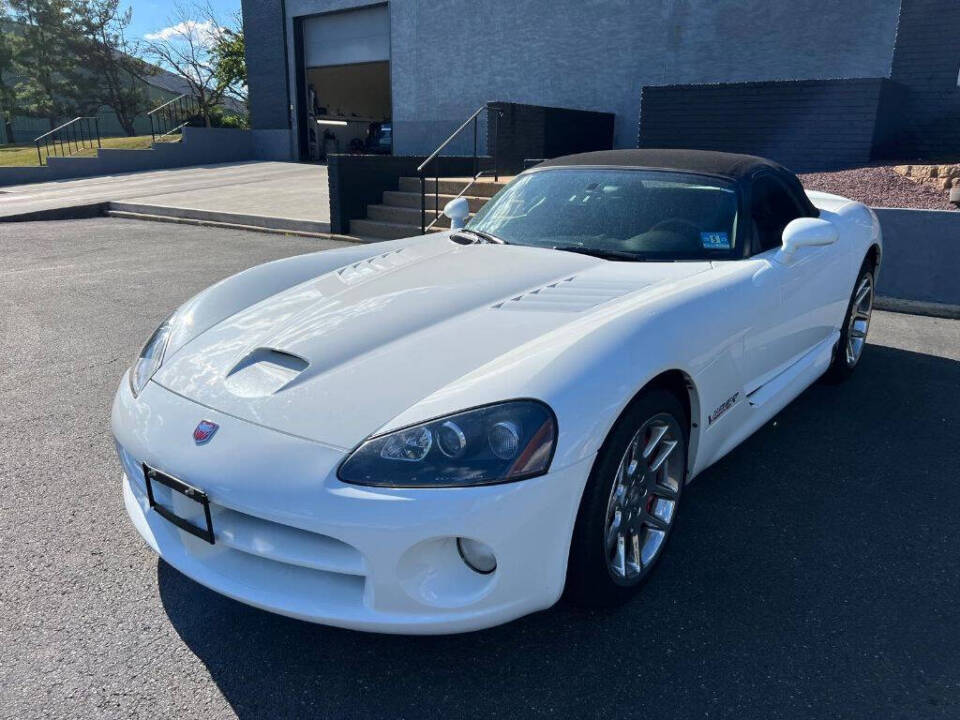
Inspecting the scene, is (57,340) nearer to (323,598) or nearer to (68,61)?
(323,598)

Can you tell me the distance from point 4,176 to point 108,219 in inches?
336

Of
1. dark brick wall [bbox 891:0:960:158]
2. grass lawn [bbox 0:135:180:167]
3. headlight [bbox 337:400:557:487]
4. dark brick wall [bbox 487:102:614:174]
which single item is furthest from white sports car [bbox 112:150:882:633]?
grass lawn [bbox 0:135:180:167]

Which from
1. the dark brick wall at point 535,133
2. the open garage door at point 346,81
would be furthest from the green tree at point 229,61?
the dark brick wall at point 535,133

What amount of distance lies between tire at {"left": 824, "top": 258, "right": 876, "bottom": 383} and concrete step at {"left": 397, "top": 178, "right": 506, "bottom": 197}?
268 inches

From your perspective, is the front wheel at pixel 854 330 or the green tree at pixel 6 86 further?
the green tree at pixel 6 86

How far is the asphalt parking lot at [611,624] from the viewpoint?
6.31ft

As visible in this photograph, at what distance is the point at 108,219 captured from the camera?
13086 mm

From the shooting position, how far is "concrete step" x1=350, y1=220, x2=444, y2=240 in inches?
394

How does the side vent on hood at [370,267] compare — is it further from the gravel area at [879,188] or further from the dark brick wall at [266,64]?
the dark brick wall at [266,64]

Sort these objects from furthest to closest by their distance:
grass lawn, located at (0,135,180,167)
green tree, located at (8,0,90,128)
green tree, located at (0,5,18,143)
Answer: green tree, located at (0,5,18,143) → green tree, located at (8,0,90,128) → grass lawn, located at (0,135,180,167)

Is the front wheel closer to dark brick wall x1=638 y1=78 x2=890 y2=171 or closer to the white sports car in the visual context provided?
the white sports car

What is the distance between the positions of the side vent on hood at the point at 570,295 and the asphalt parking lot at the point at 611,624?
985 millimetres

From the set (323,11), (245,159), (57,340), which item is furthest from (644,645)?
(245,159)

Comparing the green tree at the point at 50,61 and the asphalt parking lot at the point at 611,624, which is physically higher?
the green tree at the point at 50,61
